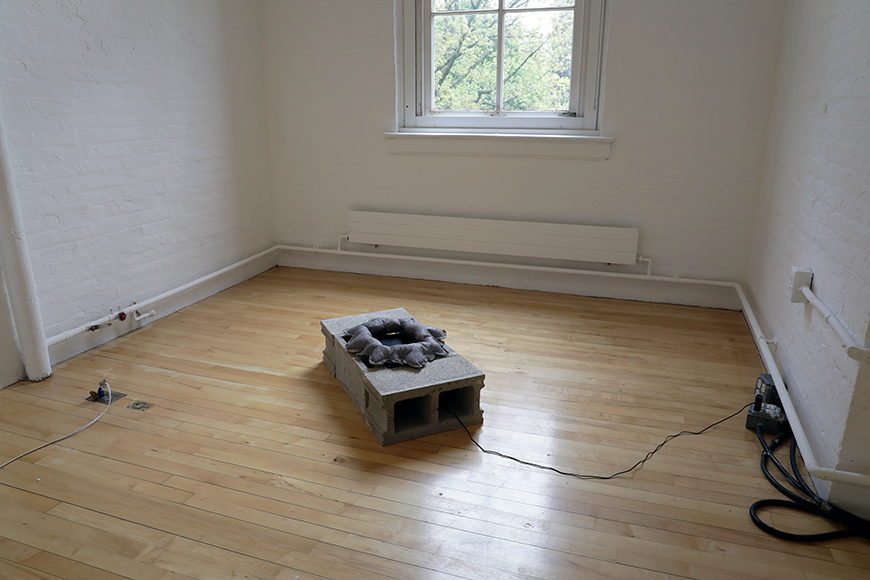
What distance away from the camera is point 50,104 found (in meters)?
2.98

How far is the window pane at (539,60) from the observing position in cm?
410

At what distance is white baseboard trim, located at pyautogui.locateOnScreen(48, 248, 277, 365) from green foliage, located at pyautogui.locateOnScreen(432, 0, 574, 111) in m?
2.03

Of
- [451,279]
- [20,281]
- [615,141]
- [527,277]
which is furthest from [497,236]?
[20,281]

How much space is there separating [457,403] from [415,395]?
0.31m

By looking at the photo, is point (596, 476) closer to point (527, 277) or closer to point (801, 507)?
point (801, 507)

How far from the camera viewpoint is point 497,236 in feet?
14.4

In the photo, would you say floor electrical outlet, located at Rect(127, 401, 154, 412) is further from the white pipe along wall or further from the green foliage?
the green foliage

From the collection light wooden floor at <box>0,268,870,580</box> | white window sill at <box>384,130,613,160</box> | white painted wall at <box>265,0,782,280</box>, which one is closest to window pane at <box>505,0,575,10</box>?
white painted wall at <box>265,0,782,280</box>

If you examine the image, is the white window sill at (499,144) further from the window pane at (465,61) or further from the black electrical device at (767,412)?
the black electrical device at (767,412)

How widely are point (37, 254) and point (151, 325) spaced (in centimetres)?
88

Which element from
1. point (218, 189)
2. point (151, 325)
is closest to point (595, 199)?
point (218, 189)

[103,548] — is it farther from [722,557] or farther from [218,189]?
[218,189]

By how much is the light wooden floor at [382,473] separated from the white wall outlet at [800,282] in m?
0.59

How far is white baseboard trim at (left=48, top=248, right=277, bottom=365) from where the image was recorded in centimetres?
324
